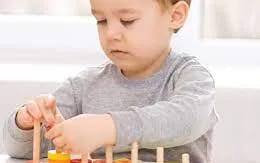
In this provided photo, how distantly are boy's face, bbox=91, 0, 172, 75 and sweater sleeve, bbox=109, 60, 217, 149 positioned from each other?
74mm

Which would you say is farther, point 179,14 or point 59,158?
point 179,14

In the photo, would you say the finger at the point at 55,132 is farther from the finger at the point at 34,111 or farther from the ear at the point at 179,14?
the ear at the point at 179,14

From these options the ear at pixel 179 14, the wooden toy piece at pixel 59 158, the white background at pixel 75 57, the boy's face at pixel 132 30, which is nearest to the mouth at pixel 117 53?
the boy's face at pixel 132 30

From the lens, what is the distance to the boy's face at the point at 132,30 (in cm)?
104

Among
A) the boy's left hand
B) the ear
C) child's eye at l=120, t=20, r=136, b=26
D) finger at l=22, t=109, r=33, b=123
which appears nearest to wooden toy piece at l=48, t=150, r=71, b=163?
the boy's left hand

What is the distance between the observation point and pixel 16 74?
1.63 m

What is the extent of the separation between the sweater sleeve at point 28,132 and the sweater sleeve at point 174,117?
0.20 metres

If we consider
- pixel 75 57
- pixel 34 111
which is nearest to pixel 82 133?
pixel 34 111

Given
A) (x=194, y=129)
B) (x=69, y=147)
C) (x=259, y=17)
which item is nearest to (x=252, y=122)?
(x=259, y=17)

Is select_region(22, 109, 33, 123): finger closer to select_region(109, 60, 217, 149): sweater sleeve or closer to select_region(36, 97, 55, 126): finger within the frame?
select_region(36, 97, 55, 126): finger

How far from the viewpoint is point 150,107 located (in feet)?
3.11

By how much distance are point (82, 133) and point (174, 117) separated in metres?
0.15

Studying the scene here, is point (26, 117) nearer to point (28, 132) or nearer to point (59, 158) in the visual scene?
point (28, 132)

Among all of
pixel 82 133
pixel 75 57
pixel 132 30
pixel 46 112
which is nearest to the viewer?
pixel 82 133
